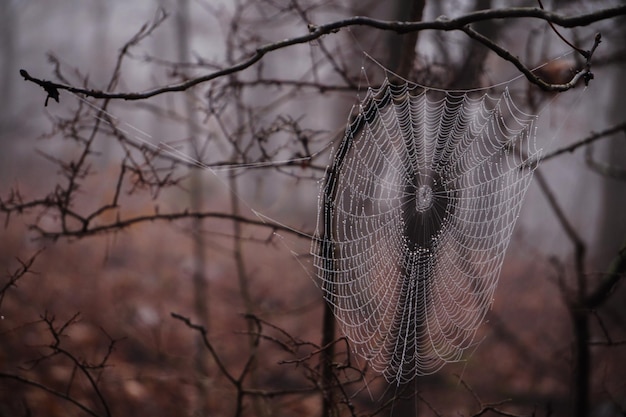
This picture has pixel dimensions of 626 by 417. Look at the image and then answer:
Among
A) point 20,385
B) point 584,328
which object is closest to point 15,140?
point 20,385

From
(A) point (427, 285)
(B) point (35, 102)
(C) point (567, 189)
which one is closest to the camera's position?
(A) point (427, 285)

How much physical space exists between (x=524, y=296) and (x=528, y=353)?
95.5 inches

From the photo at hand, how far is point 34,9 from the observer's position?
1803 cm

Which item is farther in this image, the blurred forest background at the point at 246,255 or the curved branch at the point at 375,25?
the blurred forest background at the point at 246,255

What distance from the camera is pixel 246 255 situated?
472 inches

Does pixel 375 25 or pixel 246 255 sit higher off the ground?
pixel 375 25

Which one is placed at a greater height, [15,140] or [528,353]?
[15,140]

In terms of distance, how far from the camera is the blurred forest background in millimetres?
3002

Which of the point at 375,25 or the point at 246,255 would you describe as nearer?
the point at 375,25

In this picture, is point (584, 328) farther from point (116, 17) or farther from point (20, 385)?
point (116, 17)

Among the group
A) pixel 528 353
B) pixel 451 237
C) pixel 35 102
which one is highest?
pixel 35 102

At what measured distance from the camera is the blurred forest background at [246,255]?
9.85 ft

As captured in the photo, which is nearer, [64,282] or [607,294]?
[607,294]

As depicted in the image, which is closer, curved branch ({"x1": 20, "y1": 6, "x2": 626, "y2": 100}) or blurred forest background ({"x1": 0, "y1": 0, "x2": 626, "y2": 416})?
curved branch ({"x1": 20, "y1": 6, "x2": 626, "y2": 100})
